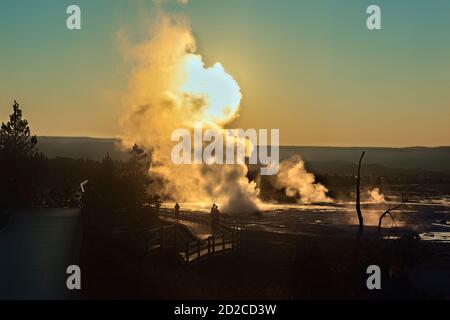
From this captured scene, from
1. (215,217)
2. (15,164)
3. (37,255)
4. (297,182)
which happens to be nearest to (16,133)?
(15,164)

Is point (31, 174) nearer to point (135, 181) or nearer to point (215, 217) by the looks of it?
point (215, 217)

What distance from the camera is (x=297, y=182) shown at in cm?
13625

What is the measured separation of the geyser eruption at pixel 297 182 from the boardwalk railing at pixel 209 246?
83996 millimetres

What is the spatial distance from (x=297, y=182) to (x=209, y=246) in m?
98.1

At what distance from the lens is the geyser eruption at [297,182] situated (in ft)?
430

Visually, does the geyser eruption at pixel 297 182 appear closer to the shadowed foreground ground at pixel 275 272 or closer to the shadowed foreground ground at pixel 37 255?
the shadowed foreground ground at pixel 275 272

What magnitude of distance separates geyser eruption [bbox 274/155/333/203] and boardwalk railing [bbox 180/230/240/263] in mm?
83996

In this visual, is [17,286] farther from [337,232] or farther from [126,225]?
[337,232]

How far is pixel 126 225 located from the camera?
3391 centimetres

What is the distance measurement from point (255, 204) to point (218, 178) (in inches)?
288

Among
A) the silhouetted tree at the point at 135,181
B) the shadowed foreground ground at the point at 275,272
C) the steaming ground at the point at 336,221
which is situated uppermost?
the silhouetted tree at the point at 135,181

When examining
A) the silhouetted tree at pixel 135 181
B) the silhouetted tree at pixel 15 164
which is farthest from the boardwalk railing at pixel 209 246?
the silhouetted tree at pixel 15 164

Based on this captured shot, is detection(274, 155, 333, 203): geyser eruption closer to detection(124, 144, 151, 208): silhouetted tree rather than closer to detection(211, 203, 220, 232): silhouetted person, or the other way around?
detection(211, 203, 220, 232): silhouetted person
